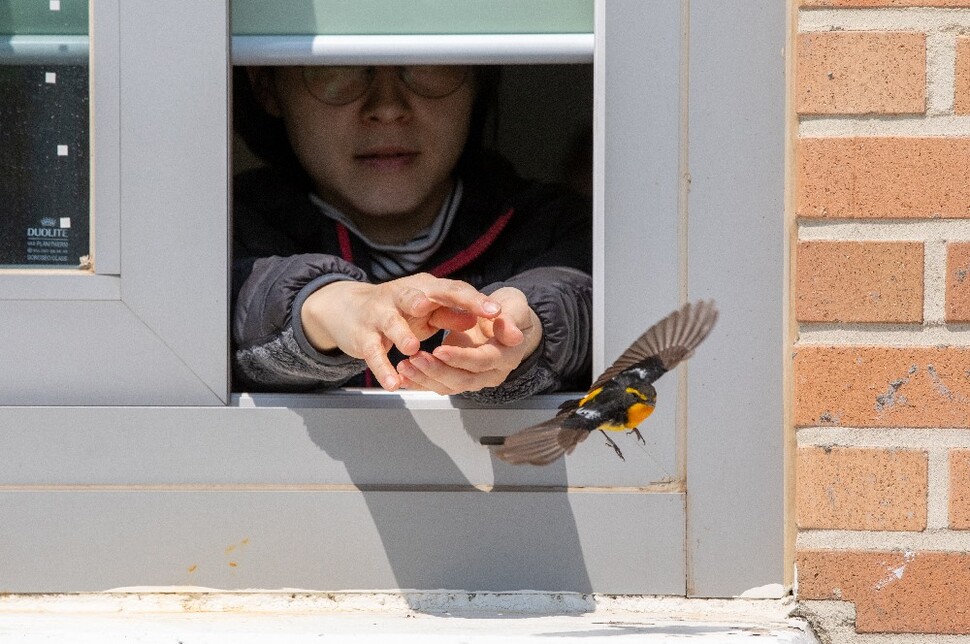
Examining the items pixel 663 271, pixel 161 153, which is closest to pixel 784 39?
pixel 663 271

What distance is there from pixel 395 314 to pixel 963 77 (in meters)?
0.69

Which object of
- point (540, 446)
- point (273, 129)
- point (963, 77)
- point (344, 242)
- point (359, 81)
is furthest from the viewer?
point (273, 129)

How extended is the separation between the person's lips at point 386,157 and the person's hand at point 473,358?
0.59m

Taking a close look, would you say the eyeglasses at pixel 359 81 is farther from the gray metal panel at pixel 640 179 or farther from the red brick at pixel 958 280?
the red brick at pixel 958 280

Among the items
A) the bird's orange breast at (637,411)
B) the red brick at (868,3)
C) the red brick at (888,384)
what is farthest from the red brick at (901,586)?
the red brick at (868,3)

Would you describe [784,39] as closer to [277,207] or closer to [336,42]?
[336,42]

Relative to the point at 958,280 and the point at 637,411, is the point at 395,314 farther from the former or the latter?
the point at 958,280

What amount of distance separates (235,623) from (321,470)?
19 centimetres

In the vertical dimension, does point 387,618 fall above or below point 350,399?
below

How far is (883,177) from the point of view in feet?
3.99

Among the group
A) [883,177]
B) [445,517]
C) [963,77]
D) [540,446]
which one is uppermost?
[963,77]

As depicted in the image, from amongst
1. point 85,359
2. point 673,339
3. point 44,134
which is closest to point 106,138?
point 44,134

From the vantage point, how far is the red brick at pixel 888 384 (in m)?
1.23

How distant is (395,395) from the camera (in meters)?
1.29
